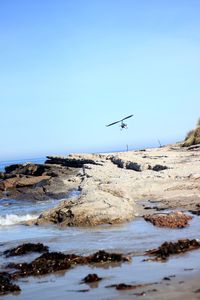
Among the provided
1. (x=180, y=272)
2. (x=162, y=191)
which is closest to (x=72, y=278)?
(x=180, y=272)

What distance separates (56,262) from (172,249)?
1.96 m

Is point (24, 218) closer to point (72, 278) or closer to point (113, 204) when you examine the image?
point (113, 204)

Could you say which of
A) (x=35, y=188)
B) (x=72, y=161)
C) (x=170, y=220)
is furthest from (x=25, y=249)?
(x=72, y=161)

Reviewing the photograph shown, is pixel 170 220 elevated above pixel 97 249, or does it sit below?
above

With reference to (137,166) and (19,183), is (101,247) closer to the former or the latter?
(137,166)

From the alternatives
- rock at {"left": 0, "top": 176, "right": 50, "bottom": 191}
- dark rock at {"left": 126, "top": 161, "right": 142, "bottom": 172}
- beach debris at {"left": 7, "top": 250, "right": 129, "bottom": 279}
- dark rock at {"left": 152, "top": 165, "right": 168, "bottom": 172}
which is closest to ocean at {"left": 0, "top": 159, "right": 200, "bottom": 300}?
beach debris at {"left": 7, "top": 250, "right": 129, "bottom": 279}

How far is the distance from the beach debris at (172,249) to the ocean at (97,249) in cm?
20

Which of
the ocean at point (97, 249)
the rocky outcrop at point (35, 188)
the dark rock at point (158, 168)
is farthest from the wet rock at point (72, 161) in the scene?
the ocean at point (97, 249)

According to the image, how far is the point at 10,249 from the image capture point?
9336 millimetres

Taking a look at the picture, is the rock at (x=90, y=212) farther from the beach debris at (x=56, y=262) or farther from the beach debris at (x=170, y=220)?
the beach debris at (x=56, y=262)

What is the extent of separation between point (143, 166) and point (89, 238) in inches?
667

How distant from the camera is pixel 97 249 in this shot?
866 centimetres

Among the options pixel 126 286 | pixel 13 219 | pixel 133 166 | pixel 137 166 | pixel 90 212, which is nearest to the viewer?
pixel 126 286

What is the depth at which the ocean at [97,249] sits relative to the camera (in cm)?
604
